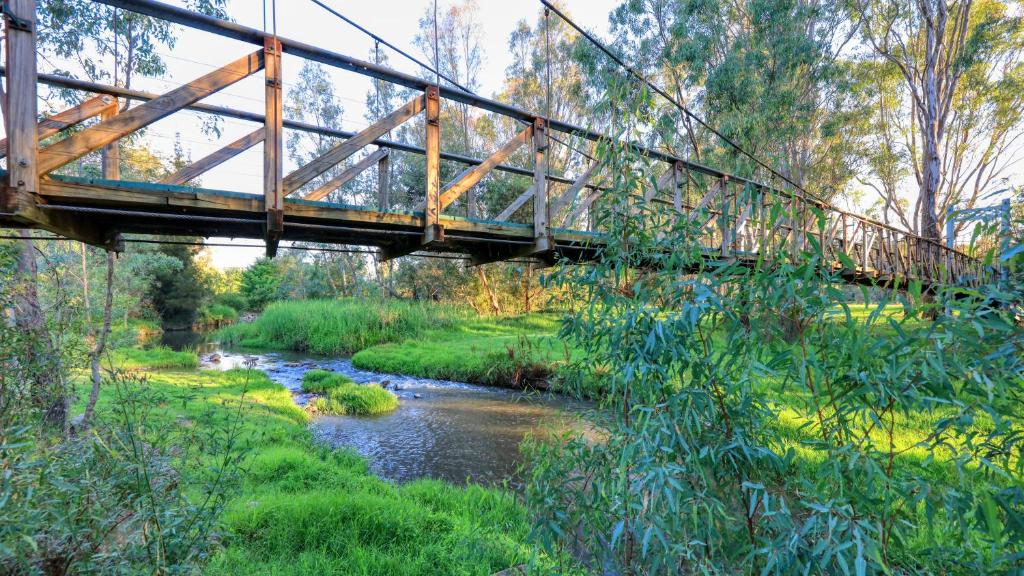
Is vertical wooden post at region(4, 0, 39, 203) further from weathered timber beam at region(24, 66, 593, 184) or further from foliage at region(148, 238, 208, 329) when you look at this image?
foliage at region(148, 238, 208, 329)

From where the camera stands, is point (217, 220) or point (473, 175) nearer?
point (217, 220)

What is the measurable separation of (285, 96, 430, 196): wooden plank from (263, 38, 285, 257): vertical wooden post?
0.12 m

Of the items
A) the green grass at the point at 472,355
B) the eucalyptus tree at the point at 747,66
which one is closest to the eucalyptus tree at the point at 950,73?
the eucalyptus tree at the point at 747,66

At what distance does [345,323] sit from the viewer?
1522cm

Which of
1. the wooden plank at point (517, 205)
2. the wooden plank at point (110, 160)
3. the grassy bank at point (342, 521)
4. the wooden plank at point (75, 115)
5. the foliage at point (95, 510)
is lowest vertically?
the grassy bank at point (342, 521)

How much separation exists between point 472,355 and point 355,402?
131 inches

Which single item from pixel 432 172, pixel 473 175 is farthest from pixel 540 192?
pixel 432 172

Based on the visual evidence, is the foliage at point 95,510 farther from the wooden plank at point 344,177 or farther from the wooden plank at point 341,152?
the wooden plank at point 344,177

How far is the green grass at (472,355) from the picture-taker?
9.51 meters

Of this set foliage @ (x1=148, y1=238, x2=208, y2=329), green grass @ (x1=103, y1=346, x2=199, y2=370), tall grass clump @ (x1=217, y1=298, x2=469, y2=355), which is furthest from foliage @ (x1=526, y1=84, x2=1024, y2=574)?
foliage @ (x1=148, y1=238, x2=208, y2=329)

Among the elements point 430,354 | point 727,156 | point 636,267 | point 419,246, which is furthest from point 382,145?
point 727,156

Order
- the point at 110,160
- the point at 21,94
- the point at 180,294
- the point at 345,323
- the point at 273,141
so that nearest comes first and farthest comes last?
the point at 21,94, the point at 273,141, the point at 110,160, the point at 345,323, the point at 180,294

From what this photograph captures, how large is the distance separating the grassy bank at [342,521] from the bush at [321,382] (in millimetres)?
4316

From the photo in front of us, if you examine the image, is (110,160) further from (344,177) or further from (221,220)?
(344,177)
